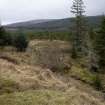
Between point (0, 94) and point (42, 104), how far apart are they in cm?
279

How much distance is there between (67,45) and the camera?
51.2 metres

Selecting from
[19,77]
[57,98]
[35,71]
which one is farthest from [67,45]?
[57,98]

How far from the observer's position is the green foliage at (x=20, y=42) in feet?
149

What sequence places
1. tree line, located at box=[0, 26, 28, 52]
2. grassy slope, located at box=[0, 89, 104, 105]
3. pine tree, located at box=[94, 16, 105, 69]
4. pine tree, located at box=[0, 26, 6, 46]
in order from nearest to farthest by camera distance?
1. grassy slope, located at box=[0, 89, 104, 105]
2. pine tree, located at box=[94, 16, 105, 69]
3. pine tree, located at box=[0, 26, 6, 46]
4. tree line, located at box=[0, 26, 28, 52]

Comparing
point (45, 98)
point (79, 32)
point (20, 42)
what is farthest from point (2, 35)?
point (45, 98)

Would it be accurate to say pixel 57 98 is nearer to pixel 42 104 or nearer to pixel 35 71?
pixel 42 104

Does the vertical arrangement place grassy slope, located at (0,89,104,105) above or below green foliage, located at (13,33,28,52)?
below

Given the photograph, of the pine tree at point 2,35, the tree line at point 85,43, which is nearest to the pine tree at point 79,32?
the tree line at point 85,43

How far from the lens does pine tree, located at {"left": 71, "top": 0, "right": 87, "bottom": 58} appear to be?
49494mm

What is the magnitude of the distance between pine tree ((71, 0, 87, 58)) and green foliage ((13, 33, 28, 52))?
25.9 ft

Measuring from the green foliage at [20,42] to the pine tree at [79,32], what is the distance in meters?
7.90

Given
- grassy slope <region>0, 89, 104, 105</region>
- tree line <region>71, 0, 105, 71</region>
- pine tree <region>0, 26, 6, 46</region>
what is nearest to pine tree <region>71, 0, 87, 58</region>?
tree line <region>71, 0, 105, 71</region>

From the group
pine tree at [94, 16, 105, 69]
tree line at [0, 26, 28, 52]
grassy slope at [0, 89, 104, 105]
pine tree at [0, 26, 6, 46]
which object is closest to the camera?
grassy slope at [0, 89, 104, 105]

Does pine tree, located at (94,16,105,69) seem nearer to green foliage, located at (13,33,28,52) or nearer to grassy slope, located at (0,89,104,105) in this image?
green foliage, located at (13,33,28,52)
